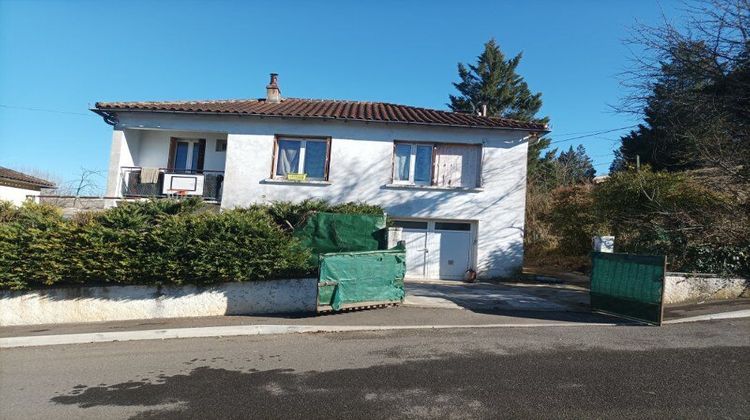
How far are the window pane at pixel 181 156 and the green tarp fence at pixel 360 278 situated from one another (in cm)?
1038

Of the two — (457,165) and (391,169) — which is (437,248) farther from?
(391,169)

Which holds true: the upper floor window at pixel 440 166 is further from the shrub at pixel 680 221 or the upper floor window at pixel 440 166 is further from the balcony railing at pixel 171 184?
the balcony railing at pixel 171 184

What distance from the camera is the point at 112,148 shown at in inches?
632

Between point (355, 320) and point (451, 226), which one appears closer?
point (355, 320)

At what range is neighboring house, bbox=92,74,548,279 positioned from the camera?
15.1 meters

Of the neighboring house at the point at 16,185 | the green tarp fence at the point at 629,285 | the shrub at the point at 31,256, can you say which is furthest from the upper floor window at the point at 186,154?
the green tarp fence at the point at 629,285

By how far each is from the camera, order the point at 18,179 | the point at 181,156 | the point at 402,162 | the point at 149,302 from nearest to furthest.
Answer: the point at 149,302 < the point at 402,162 < the point at 181,156 < the point at 18,179

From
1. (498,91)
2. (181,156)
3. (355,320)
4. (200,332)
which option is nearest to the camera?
(200,332)

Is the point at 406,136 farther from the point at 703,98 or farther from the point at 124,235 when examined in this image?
the point at 124,235

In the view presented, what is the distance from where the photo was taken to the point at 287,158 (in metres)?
15.8

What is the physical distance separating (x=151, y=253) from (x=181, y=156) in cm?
863

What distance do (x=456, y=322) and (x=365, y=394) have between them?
3.96 meters

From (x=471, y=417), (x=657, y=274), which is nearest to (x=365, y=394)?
(x=471, y=417)

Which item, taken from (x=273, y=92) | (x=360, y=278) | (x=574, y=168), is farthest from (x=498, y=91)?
(x=360, y=278)
